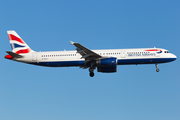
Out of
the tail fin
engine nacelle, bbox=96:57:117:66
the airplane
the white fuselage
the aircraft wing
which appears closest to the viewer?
the aircraft wing

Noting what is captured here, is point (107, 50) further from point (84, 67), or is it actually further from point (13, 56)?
point (13, 56)

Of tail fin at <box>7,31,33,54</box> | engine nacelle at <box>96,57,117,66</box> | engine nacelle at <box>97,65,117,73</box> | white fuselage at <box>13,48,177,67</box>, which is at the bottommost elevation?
engine nacelle at <box>97,65,117,73</box>

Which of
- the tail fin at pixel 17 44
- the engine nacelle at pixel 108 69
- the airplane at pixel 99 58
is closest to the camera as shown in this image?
the airplane at pixel 99 58

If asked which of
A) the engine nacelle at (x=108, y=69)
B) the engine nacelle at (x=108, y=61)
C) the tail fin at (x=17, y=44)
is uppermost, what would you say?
the tail fin at (x=17, y=44)

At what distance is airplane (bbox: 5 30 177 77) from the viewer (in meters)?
46.0

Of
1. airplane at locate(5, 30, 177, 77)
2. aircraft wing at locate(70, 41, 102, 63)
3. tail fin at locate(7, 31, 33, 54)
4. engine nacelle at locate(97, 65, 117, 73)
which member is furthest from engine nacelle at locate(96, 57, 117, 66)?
tail fin at locate(7, 31, 33, 54)

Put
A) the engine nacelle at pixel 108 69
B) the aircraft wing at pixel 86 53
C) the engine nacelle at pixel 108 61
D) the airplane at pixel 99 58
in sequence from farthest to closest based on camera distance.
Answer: the engine nacelle at pixel 108 69 < the airplane at pixel 99 58 < the engine nacelle at pixel 108 61 < the aircraft wing at pixel 86 53

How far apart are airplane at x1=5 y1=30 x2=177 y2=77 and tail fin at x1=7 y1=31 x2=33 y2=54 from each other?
2.42ft

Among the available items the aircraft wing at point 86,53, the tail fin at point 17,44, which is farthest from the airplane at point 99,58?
the tail fin at point 17,44

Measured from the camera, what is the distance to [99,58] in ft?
151

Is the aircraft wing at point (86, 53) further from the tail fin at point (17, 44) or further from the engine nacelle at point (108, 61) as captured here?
the tail fin at point (17, 44)

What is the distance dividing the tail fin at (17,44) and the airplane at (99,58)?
0.74 m

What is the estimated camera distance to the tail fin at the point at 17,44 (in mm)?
50594

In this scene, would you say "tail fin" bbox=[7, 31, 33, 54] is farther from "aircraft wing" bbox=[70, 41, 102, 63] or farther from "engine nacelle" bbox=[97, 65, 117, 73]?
"engine nacelle" bbox=[97, 65, 117, 73]
